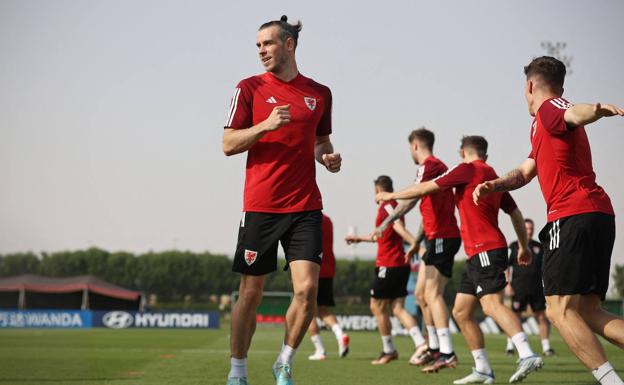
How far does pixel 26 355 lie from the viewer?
14336 millimetres

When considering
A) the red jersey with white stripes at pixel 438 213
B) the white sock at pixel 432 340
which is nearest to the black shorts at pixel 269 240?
the red jersey with white stripes at pixel 438 213

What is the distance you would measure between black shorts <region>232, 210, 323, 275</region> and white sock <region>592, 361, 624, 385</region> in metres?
2.18

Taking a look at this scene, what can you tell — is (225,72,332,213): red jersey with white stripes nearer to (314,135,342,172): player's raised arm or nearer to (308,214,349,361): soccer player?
(314,135,342,172): player's raised arm

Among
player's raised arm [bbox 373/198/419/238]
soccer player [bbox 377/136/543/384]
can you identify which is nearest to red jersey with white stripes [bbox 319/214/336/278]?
player's raised arm [bbox 373/198/419/238]

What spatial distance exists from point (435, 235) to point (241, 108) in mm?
5488

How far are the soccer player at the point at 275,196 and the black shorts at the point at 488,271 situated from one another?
131 inches

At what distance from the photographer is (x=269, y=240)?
658cm

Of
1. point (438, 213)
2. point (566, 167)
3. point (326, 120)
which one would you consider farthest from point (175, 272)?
point (566, 167)

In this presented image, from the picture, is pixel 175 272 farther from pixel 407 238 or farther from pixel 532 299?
pixel 407 238

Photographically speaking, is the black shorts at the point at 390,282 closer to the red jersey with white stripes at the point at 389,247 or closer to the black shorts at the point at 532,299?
the red jersey with white stripes at the point at 389,247

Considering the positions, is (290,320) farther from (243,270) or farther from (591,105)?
(591,105)

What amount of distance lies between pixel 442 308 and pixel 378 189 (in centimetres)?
340

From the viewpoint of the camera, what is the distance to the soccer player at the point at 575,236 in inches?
235

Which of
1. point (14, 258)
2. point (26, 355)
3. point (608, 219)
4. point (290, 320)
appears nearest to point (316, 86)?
point (290, 320)
